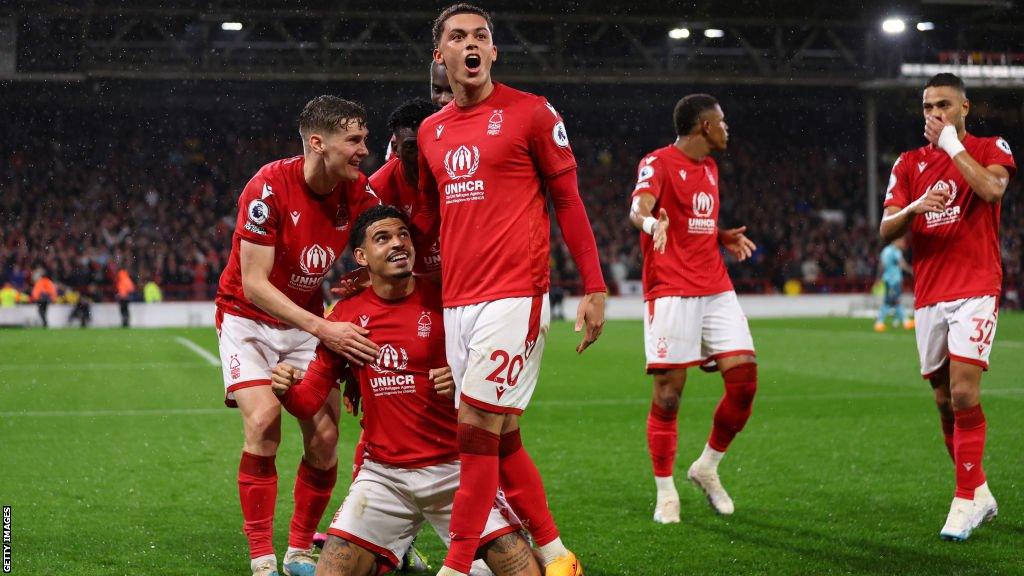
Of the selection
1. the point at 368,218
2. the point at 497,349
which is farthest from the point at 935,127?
the point at 368,218

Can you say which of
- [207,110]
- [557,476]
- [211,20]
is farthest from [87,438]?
[207,110]

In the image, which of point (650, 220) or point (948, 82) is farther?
point (650, 220)

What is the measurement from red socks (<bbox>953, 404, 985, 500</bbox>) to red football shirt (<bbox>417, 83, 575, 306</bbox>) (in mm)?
2597

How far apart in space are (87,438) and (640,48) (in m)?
22.7

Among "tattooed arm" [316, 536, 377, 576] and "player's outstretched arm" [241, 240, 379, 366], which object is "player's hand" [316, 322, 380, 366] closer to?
"player's outstretched arm" [241, 240, 379, 366]

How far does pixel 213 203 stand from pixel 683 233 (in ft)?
89.4

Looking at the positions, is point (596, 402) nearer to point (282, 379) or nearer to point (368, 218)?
point (368, 218)

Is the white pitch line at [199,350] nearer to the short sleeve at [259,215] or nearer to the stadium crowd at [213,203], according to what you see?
the stadium crowd at [213,203]

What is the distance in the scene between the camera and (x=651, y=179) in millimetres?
6203

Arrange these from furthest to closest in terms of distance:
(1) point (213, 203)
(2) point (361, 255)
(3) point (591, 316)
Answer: (1) point (213, 203), (2) point (361, 255), (3) point (591, 316)

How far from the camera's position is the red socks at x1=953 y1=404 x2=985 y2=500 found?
550 centimetres

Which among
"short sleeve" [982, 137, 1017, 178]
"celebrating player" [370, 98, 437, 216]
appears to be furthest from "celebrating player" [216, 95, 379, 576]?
"short sleeve" [982, 137, 1017, 178]

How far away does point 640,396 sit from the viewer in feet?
39.1

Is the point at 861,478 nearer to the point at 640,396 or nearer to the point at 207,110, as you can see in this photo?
the point at 640,396
